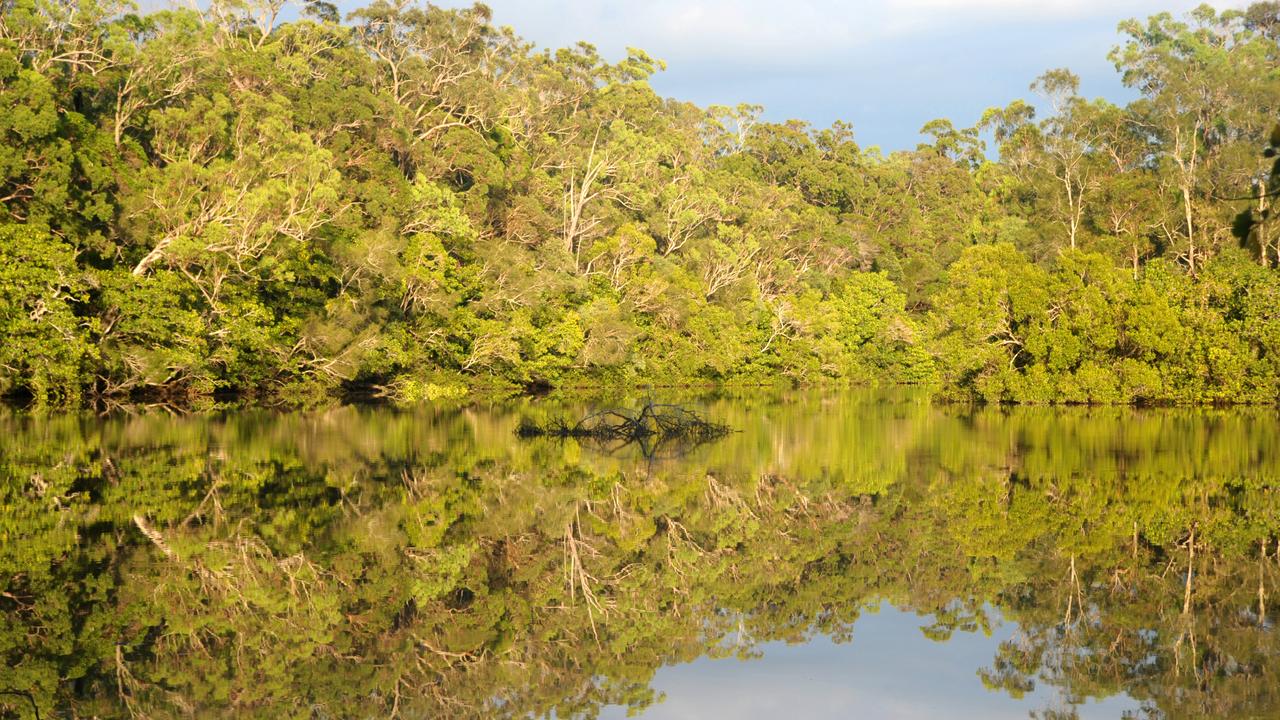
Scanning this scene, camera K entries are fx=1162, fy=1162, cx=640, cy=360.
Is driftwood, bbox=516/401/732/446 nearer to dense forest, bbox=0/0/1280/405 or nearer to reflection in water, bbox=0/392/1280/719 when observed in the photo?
reflection in water, bbox=0/392/1280/719

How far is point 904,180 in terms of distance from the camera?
81938 millimetres

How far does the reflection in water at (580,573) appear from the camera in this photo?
25.3ft

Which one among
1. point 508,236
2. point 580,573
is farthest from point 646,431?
point 508,236

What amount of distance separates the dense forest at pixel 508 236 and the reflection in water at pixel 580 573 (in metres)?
15.2

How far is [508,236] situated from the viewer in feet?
174

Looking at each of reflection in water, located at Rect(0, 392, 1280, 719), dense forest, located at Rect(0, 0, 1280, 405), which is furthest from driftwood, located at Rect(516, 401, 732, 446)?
dense forest, located at Rect(0, 0, 1280, 405)

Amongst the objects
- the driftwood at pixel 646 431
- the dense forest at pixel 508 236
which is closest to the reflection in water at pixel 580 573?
the driftwood at pixel 646 431

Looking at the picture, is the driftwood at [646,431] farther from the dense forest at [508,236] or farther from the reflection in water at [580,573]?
the dense forest at [508,236]

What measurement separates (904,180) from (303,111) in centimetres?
4961

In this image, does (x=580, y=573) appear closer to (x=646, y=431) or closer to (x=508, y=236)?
(x=646, y=431)

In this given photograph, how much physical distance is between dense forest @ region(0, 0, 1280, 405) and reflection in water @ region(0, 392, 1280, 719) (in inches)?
599

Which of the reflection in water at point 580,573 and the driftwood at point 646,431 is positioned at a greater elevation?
the reflection in water at point 580,573

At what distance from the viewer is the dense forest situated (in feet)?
113

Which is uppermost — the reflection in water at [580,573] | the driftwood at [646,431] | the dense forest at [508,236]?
the dense forest at [508,236]
